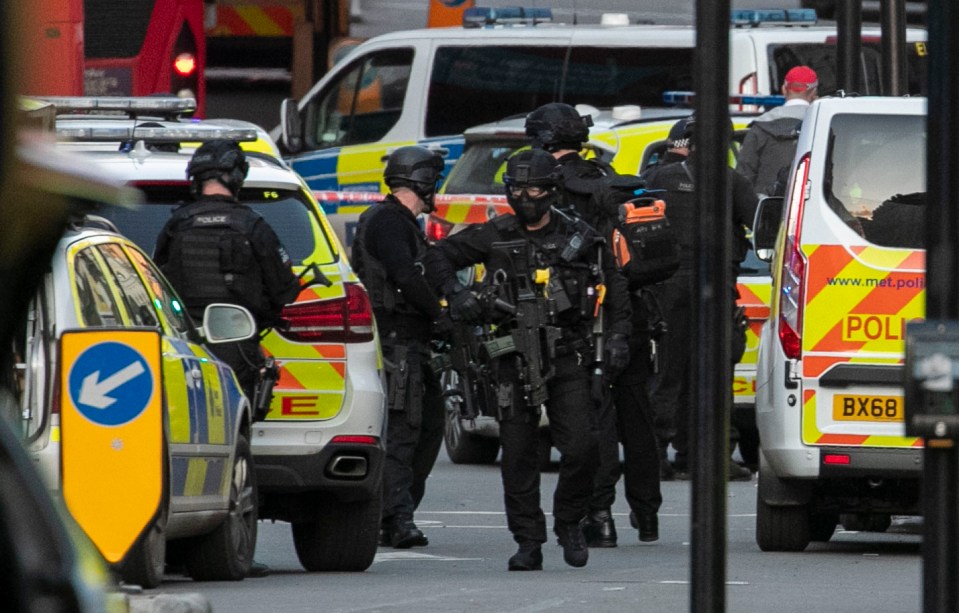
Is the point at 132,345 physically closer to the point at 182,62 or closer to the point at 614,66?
the point at 182,62

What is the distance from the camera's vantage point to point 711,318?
453cm

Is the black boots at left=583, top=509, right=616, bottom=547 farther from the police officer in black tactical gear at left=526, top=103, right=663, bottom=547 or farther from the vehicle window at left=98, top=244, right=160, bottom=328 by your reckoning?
the vehicle window at left=98, top=244, right=160, bottom=328

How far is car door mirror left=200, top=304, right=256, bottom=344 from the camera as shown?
811cm

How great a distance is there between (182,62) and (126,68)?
0.78 m

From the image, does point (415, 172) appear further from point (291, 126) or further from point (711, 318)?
point (291, 126)

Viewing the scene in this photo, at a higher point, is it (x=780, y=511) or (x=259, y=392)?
(x=259, y=392)

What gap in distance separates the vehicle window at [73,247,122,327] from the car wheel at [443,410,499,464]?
24.6 feet

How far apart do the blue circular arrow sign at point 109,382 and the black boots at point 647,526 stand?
16.5 ft

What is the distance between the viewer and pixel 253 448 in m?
9.25

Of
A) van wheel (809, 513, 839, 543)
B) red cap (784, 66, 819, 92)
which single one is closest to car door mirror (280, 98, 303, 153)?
red cap (784, 66, 819, 92)

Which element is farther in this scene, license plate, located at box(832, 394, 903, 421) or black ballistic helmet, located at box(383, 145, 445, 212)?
black ballistic helmet, located at box(383, 145, 445, 212)

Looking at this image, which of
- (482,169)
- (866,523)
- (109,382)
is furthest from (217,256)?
(482,169)

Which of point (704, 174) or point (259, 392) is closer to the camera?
point (704, 174)

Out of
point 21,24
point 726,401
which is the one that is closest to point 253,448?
point 726,401
